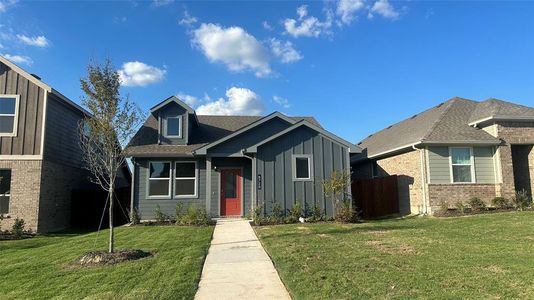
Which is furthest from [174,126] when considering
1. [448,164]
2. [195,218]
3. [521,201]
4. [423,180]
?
[521,201]

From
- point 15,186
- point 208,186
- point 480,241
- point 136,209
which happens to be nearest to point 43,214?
point 15,186

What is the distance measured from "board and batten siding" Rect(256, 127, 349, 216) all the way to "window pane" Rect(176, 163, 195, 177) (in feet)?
12.0

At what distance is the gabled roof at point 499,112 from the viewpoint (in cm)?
1641

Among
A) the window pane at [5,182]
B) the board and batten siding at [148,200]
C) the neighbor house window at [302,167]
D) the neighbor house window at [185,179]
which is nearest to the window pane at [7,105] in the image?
the window pane at [5,182]

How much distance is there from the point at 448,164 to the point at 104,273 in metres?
14.0

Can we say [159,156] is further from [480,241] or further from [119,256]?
[480,241]

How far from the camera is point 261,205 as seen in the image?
15086mm

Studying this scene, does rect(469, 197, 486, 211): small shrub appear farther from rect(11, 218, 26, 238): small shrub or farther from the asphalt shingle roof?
rect(11, 218, 26, 238): small shrub

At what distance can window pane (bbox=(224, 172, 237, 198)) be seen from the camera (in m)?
17.5

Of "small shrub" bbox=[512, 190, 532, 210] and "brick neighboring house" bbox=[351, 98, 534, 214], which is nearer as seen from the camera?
"small shrub" bbox=[512, 190, 532, 210]

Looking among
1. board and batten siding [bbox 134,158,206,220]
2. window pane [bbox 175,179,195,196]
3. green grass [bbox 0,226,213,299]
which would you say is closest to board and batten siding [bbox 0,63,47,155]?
board and batten siding [bbox 134,158,206,220]

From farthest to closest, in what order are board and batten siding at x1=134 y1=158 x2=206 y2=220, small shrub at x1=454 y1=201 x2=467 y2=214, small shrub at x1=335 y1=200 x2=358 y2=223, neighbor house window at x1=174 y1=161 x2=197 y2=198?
neighbor house window at x1=174 y1=161 x2=197 y2=198, board and batten siding at x1=134 y1=158 x2=206 y2=220, small shrub at x1=454 y1=201 x2=467 y2=214, small shrub at x1=335 y1=200 x2=358 y2=223

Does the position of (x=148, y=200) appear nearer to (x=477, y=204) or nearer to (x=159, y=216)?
(x=159, y=216)

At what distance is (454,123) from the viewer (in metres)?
17.6
